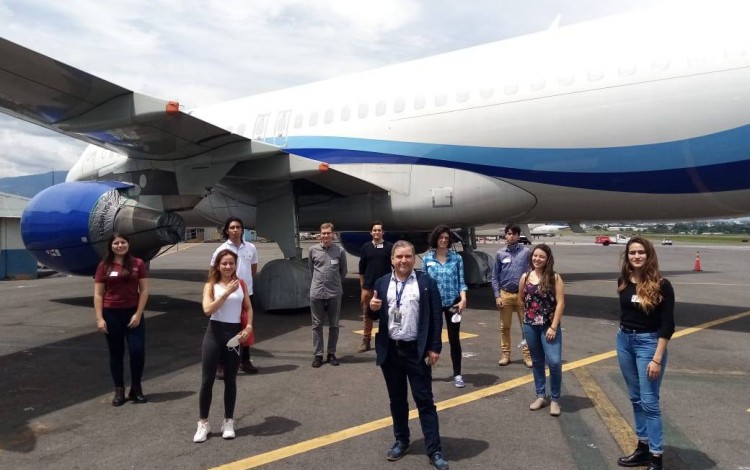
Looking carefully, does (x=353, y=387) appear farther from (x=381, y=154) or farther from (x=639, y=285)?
(x=381, y=154)

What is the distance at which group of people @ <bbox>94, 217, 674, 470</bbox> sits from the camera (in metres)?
3.87

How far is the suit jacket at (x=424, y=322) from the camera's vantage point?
3.97 metres

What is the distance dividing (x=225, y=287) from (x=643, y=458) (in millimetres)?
3351

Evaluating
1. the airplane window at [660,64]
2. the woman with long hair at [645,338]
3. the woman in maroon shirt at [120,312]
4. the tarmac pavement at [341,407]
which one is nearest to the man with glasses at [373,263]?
the tarmac pavement at [341,407]

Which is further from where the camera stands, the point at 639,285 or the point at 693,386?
the point at 693,386

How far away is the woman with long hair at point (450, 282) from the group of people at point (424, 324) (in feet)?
0.04

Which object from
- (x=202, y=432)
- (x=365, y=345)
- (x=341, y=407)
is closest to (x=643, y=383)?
(x=341, y=407)

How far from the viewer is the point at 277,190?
998 cm

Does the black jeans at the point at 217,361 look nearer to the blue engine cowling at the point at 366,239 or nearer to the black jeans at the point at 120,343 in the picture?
the black jeans at the point at 120,343

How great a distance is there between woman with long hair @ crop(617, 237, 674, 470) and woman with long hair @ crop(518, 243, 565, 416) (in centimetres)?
84

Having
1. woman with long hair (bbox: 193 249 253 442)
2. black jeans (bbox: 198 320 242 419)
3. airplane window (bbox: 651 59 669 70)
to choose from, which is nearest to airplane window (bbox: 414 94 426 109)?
airplane window (bbox: 651 59 669 70)

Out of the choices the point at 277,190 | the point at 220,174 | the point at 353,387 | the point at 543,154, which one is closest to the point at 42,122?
the point at 220,174

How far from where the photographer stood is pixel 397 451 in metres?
3.98

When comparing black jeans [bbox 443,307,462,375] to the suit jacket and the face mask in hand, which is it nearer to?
the suit jacket
